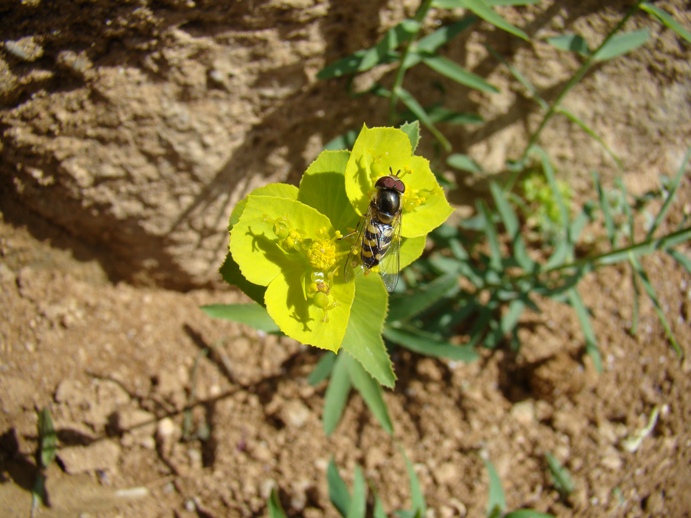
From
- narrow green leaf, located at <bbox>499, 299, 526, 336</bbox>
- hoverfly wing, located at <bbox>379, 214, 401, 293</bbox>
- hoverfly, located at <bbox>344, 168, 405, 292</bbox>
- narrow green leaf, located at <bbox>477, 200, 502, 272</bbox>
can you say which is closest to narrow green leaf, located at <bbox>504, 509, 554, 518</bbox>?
narrow green leaf, located at <bbox>499, 299, 526, 336</bbox>

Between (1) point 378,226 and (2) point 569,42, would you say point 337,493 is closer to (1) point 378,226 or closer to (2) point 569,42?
(1) point 378,226

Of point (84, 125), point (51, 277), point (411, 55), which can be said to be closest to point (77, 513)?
point (51, 277)

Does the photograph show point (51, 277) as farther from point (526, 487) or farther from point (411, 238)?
point (526, 487)

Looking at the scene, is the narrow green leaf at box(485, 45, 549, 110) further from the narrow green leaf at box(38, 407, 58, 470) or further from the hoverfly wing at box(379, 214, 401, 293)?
the narrow green leaf at box(38, 407, 58, 470)

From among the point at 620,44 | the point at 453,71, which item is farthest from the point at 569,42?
the point at 453,71

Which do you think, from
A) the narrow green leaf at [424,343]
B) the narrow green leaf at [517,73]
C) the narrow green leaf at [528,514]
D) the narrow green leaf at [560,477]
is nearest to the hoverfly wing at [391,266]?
the narrow green leaf at [424,343]
